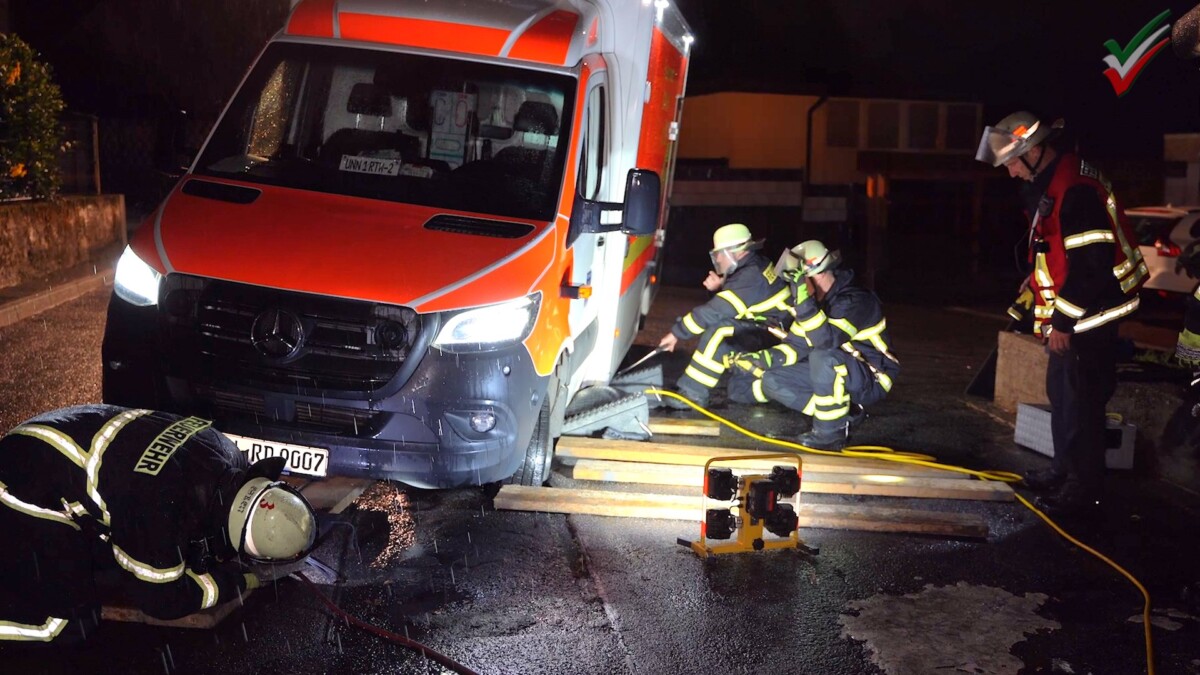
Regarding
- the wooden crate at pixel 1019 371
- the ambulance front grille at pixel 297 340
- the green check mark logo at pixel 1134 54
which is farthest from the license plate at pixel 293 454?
the green check mark logo at pixel 1134 54

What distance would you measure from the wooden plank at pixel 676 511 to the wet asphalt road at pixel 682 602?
67mm

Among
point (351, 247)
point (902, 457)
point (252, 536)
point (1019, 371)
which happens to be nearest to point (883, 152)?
point (1019, 371)

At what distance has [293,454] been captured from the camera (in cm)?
515

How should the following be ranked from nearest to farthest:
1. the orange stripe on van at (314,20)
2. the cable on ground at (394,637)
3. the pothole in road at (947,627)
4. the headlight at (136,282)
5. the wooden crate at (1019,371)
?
1. the cable on ground at (394,637)
2. the pothole in road at (947,627)
3. the headlight at (136,282)
4. the orange stripe on van at (314,20)
5. the wooden crate at (1019,371)

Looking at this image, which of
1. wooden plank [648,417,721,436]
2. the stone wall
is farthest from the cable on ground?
the stone wall

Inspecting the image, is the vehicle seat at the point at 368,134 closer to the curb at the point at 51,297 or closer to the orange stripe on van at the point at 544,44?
the orange stripe on van at the point at 544,44

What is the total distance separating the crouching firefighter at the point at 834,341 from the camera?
7727 mm

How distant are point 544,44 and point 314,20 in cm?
130

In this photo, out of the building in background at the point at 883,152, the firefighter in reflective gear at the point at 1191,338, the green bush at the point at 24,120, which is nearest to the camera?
the firefighter in reflective gear at the point at 1191,338

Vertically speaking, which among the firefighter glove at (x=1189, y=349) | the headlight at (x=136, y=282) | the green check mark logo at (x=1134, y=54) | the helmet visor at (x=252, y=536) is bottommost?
the helmet visor at (x=252, y=536)

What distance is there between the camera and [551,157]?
19.4 feet

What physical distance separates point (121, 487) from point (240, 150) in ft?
8.78

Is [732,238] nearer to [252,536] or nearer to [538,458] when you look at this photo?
[538,458]

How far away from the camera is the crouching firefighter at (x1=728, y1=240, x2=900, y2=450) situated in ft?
25.3
